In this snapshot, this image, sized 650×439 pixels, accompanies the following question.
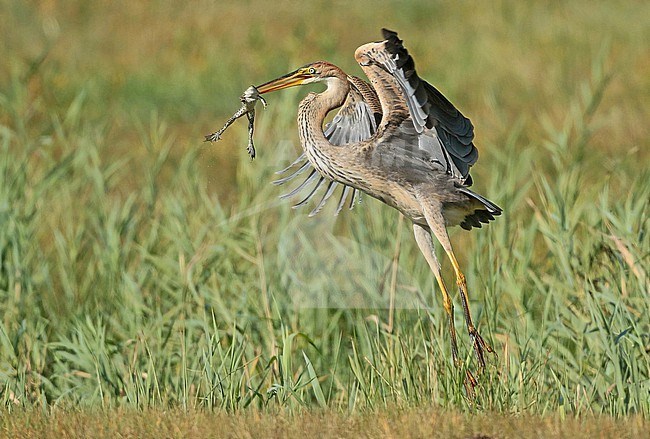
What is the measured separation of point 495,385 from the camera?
14.0 ft

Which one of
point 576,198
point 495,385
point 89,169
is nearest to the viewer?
point 495,385

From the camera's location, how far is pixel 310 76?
3900mm

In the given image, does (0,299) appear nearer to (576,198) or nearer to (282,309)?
(282,309)

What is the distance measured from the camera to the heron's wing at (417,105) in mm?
3666

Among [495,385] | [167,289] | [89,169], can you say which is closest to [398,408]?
[495,385]

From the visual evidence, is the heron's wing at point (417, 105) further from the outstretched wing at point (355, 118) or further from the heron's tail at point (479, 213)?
the outstretched wing at point (355, 118)

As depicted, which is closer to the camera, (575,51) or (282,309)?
(282,309)

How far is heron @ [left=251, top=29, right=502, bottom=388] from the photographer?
12.4 feet

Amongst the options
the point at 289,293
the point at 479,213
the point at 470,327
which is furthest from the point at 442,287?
the point at 289,293

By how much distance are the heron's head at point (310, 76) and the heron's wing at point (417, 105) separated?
13cm

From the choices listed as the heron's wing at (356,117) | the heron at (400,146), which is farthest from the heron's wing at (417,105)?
the heron's wing at (356,117)

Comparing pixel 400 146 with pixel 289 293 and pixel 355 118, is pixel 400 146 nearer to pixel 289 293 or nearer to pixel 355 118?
pixel 355 118

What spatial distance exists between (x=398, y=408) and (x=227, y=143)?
834 centimetres

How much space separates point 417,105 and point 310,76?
0.43 m
